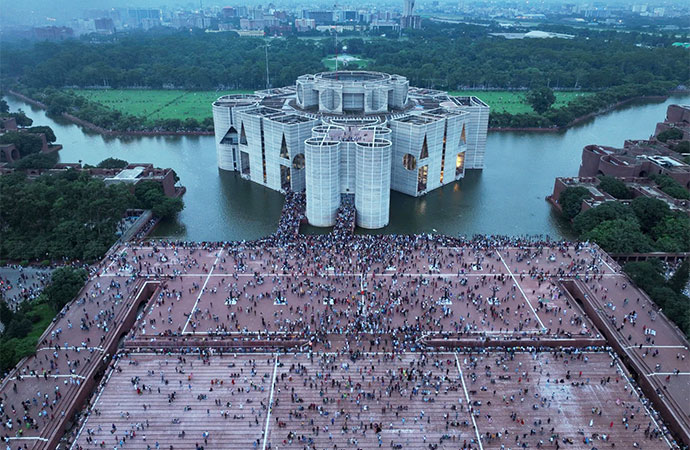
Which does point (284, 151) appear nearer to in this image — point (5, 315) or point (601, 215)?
point (5, 315)

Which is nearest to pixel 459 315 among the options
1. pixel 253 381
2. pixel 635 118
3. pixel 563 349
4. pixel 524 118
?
pixel 563 349

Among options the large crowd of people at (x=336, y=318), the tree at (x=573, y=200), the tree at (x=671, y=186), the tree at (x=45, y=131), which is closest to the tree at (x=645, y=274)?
the large crowd of people at (x=336, y=318)

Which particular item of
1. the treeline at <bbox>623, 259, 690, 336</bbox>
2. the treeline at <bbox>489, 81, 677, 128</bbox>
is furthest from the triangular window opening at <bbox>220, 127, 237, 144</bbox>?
the treeline at <bbox>623, 259, 690, 336</bbox>

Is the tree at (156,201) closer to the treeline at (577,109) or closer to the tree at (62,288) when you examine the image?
the tree at (62,288)

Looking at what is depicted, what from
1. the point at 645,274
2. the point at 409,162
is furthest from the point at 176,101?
the point at 645,274

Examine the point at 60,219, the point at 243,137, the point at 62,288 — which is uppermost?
the point at 243,137

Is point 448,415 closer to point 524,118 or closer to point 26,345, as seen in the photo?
point 26,345

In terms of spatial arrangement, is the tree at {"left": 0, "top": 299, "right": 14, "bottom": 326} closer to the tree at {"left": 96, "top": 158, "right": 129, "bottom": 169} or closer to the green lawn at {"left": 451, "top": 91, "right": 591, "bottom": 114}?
the tree at {"left": 96, "top": 158, "right": 129, "bottom": 169}
